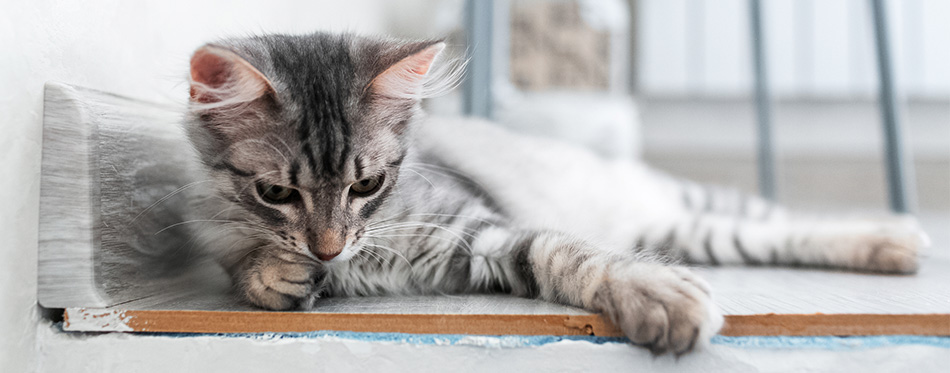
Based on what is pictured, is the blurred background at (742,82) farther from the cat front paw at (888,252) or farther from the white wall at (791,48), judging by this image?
the cat front paw at (888,252)

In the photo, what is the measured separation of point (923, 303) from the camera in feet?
2.85

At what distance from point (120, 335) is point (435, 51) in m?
0.66

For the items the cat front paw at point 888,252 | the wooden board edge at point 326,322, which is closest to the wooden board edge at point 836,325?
the wooden board edge at point 326,322

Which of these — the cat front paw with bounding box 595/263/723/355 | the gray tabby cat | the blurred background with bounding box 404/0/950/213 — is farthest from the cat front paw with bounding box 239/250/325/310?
the blurred background with bounding box 404/0/950/213

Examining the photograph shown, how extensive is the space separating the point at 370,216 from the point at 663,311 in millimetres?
521

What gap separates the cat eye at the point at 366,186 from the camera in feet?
3.21

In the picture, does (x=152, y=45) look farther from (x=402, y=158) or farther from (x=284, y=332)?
(x=284, y=332)

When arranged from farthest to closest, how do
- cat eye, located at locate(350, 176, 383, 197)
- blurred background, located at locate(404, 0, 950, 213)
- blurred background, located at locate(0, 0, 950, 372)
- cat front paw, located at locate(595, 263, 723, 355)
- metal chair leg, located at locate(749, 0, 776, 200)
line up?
blurred background, located at locate(404, 0, 950, 213) → blurred background, located at locate(0, 0, 950, 372) → metal chair leg, located at locate(749, 0, 776, 200) → cat eye, located at locate(350, 176, 383, 197) → cat front paw, located at locate(595, 263, 723, 355)

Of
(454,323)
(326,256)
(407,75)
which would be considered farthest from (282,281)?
(407,75)

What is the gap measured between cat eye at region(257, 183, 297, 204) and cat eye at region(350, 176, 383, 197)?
0.10 m

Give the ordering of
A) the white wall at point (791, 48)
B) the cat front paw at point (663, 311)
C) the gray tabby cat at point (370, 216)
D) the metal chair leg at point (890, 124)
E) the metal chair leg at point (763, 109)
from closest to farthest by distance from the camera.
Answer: the cat front paw at point (663, 311)
the gray tabby cat at point (370, 216)
the metal chair leg at point (890, 124)
the metal chair leg at point (763, 109)
the white wall at point (791, 48)

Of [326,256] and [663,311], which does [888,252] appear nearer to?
[663,311]

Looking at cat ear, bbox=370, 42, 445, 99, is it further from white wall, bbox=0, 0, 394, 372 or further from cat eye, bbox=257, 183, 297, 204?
white wall, bbox=0, 0, 394, 372

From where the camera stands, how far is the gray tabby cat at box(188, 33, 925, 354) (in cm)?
84
